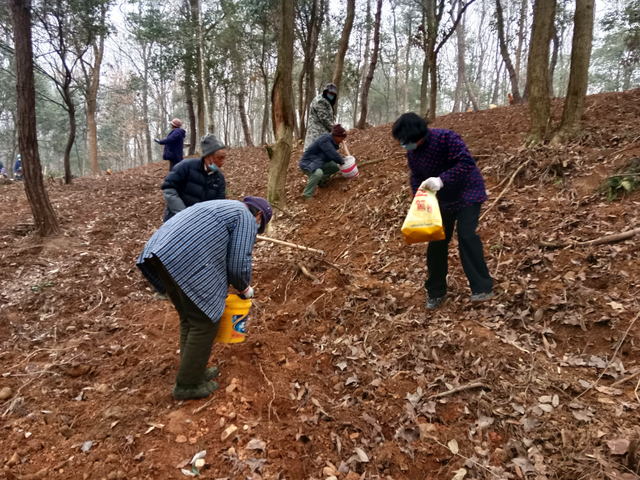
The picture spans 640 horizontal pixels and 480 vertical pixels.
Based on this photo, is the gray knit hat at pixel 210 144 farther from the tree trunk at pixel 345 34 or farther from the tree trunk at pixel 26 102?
the tree trunk at pixel 345 34

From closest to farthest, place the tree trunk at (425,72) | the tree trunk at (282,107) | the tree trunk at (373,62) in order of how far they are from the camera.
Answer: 1. the tree trunk at (282,107)
2. the tree trunk at (425,72)
3. the tree trunk at (373,62)

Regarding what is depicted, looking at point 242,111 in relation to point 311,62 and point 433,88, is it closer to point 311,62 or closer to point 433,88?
point 311,62

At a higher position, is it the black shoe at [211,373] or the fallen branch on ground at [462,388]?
the fallen branch on ground at [462,388]

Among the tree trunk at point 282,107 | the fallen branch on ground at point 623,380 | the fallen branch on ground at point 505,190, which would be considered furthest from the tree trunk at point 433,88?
the fallen branch on ground at point 623,380

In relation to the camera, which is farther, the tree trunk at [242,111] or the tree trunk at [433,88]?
the tree trunk at [242,111]

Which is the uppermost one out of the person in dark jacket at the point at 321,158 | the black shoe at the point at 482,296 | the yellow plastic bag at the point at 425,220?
the person in dark jacket at the point at 321,158

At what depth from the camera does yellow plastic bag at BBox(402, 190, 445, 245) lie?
10.3 feet

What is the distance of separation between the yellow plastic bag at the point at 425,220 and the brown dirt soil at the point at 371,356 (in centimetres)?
88

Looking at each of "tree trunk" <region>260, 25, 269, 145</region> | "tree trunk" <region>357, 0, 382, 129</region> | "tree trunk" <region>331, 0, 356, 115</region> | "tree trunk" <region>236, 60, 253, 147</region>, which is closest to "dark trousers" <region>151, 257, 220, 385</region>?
"tree trunk" <region>331, 0, 356, 115</region>

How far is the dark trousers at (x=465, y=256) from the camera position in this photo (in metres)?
3.29

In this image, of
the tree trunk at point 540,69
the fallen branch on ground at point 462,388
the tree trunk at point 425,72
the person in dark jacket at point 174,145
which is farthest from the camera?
the tree trunk at point 425,72

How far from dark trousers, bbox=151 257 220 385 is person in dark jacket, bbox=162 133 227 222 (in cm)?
191

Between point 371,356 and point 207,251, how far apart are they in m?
1.73

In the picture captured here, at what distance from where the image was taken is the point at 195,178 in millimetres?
4367
